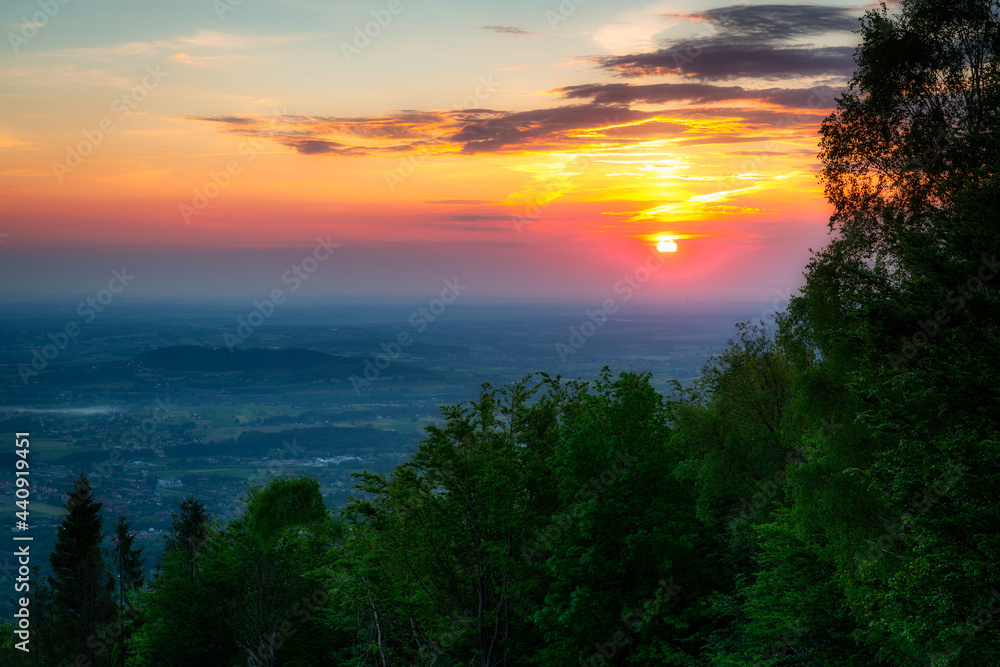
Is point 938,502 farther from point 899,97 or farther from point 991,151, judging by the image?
point 899,97

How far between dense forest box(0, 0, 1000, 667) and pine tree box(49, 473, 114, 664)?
1366cm

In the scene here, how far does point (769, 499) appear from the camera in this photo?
2933 cm

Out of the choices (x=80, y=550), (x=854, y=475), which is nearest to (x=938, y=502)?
(x=854, y=475)

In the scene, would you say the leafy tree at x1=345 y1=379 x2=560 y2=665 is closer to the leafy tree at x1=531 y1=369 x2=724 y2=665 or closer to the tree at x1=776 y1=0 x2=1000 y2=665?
the leafy tree at x1=531 y1=369 x2=724 y2=665

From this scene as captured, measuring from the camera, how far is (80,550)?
158 ft

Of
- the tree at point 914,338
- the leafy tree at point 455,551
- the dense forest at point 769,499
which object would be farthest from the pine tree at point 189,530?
the tree at point 914,338

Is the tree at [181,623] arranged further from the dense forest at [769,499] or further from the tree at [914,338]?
the tree at [914,338]

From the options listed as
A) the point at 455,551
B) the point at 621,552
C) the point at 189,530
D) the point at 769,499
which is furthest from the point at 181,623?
the point at 769,499

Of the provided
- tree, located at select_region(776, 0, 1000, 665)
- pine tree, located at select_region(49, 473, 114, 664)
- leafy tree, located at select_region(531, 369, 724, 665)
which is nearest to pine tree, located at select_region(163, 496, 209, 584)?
pine tree, located at select_region(49, 473, 114, 664)

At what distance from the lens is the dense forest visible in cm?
1324

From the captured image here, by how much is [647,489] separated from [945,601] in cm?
1306

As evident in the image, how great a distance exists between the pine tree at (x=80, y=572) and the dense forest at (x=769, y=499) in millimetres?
13662

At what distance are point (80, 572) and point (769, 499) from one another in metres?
45.5

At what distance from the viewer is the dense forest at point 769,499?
13.2 m
